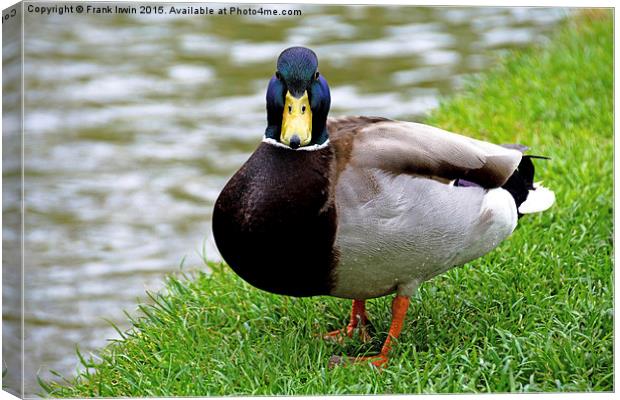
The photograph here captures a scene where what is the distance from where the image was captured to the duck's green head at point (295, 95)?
3484 mm

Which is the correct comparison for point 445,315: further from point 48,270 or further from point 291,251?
point 48,270

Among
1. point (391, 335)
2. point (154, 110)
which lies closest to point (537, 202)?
point (391, 335)

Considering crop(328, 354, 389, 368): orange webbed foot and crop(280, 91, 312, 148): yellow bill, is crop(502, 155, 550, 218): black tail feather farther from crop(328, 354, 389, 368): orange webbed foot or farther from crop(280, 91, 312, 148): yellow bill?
crop(280, 91, 312, 148): yellow bill

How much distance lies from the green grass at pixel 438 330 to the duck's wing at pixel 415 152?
1.90 ft

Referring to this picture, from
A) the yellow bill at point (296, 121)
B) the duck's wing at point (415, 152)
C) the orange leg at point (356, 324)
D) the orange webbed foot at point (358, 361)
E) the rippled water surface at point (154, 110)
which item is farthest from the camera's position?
the rippled water surface at point (154, 110)

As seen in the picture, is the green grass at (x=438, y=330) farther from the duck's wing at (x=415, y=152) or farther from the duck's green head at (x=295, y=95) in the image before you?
the duck's green head at (x=295, y=95)

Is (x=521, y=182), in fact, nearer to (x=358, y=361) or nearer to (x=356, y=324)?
(x=356, y=324)

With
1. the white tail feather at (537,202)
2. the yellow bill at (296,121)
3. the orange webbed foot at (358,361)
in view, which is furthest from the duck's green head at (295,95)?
the white tail feather at (537,202)

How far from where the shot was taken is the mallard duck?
3574mm

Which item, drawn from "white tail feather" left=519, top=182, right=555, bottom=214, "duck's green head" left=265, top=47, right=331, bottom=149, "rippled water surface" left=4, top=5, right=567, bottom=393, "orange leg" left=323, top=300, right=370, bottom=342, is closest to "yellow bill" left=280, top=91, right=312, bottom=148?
"duck's green head" left=265, top=47, right=331, bottom=149

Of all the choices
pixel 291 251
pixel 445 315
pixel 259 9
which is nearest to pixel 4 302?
pixel 291 251

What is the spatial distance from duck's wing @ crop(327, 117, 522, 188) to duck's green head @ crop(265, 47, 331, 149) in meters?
0.24

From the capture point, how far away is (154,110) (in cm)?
705

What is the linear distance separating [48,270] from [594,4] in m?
2.86
